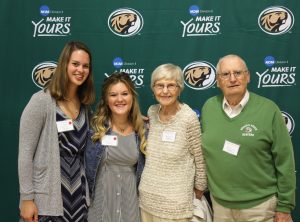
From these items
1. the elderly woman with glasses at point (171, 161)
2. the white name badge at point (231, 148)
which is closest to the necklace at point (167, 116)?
the elderly woman with glasses at point (171, 161)

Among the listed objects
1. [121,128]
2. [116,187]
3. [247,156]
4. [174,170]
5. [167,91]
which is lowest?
[116,187]

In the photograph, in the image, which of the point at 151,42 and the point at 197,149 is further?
the point at 151,42

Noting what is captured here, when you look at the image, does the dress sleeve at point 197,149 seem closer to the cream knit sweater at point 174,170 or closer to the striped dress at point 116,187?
the cream knit sweater at point 174,170

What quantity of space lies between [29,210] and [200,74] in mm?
1638

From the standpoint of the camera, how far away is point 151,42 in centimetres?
260

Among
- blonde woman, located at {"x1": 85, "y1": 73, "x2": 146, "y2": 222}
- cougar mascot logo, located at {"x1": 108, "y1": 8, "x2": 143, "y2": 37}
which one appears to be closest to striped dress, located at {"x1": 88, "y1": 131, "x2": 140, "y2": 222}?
blonde woman, located at {"x1": 85, "y1": 73, "x2": 146, "y2": 222}

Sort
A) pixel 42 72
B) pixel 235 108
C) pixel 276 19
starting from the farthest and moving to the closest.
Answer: pixel 42 72 < pixel 276 19 < pixel 235 108

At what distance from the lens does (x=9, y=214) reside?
9.09ft

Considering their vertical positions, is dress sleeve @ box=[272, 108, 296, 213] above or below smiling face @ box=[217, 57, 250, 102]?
below

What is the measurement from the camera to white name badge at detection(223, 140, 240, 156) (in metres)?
1.84

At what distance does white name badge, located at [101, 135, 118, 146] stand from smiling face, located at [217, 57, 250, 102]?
2.47ft

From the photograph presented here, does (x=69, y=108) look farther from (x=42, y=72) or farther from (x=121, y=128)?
(x=42, y=72)

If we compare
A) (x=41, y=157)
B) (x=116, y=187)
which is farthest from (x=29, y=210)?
(x=116, y=187)

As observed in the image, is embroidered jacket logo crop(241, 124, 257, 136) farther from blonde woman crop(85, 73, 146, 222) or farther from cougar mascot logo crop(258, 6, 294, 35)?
cougar mascot logo crop(258, 6, 294, 35)
